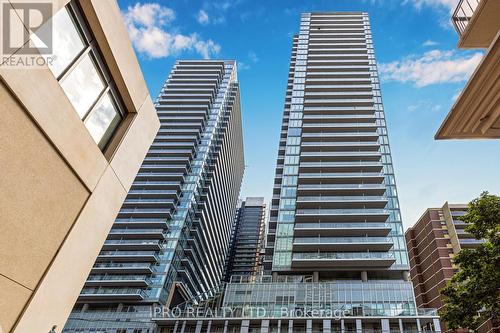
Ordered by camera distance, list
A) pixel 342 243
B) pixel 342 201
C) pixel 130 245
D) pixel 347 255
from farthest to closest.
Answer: pixel 130 245 < pixel 342 201 < pixel 342 243 < pixel 347 255

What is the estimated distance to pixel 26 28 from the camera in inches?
197

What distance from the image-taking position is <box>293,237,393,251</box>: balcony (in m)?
54.7

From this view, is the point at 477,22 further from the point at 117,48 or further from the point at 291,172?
the point at 291,172

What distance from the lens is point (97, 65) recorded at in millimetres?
6992

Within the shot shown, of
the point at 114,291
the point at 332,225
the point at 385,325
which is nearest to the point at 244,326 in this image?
the point at 385,325

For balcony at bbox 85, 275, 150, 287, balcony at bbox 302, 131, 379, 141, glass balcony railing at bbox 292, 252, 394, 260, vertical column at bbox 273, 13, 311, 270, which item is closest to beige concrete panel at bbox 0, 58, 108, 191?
glass balcony railing at bbox 292, 252, 394, 260

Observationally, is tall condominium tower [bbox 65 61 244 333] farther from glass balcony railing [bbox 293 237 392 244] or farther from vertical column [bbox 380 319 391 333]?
vertical column [bbox 380 319 391 333]

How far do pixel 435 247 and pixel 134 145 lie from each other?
284 feet

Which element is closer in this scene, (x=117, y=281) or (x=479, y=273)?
(x=479, y=273)

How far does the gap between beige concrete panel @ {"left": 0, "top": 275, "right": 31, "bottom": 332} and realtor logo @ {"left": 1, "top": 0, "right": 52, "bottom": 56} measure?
3.13 meters

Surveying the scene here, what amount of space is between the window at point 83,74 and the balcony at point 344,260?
50.5 meters

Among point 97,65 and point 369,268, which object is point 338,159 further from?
point 97,65

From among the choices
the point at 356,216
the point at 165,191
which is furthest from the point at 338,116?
the point at 165,191

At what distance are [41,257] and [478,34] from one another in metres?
8.89
